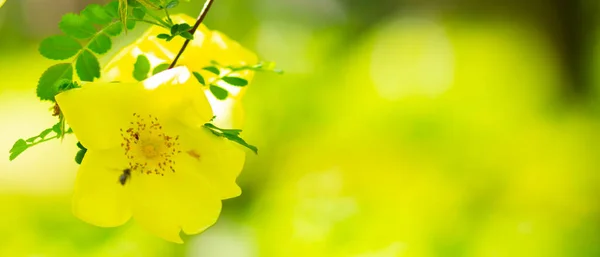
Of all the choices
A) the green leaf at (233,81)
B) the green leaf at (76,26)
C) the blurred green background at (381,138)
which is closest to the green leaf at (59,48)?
the green leaf at (76,26)

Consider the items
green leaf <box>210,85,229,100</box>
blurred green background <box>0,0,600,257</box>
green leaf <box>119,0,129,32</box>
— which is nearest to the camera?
green leaf <box>119,0,129,32</box>

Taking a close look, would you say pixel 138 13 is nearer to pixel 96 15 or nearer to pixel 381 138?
pixel 96 15

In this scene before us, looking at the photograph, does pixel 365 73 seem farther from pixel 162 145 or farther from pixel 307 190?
pixel 162 145

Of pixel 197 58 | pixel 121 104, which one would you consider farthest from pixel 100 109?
pixel 197 58

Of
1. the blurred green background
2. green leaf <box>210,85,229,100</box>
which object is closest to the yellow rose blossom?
green leaf <box>210,85,229,100</box>

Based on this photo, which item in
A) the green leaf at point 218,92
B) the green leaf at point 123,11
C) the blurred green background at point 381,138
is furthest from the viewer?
the blurred green background at point 381,138

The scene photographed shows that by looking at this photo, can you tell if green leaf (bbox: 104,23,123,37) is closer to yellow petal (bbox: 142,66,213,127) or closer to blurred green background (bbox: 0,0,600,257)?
yellow petal (bbox: 142,66,213,127)

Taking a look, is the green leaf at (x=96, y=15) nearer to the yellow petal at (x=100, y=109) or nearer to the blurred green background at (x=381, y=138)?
the yellow petal at (x=100, y=109)
